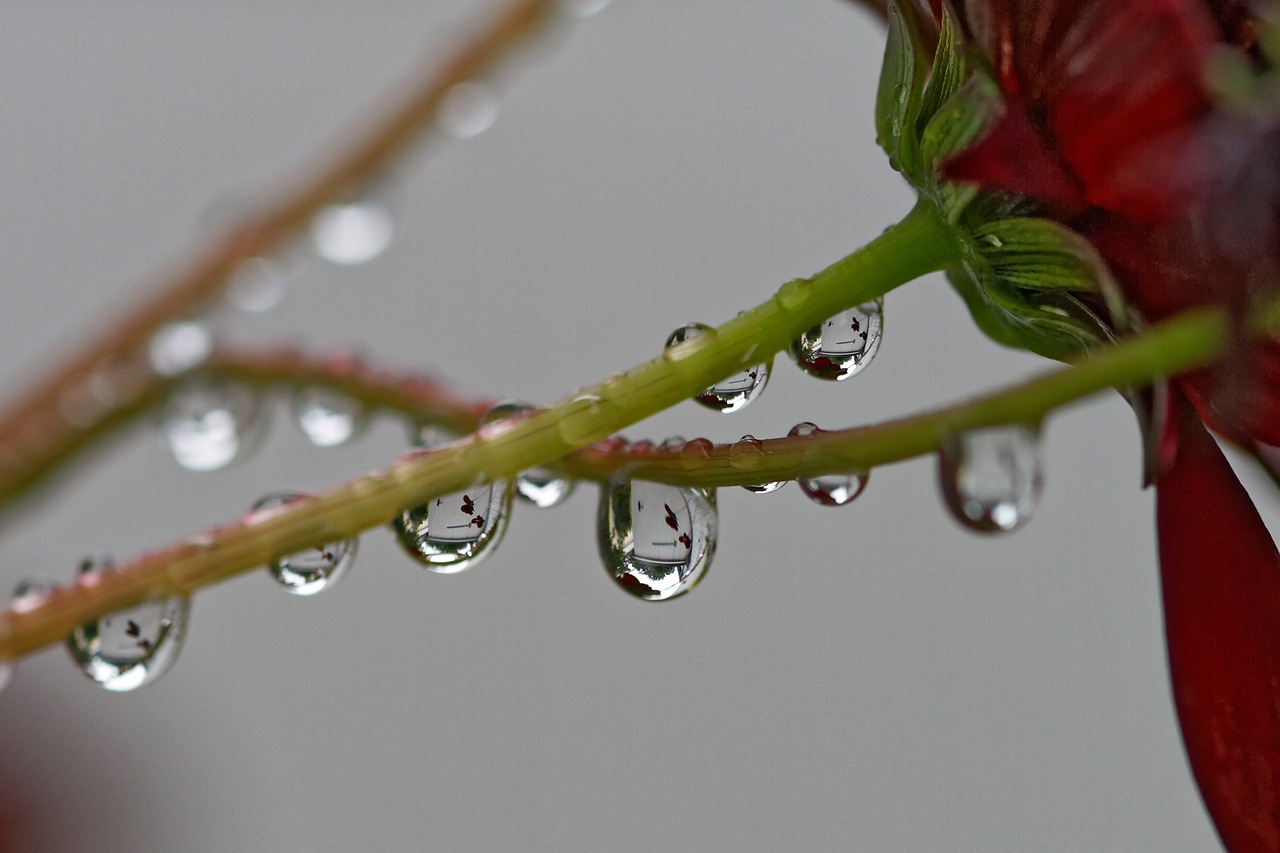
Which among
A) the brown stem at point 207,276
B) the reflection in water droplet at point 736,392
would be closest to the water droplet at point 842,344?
A: the reflection in water droplet at point 736,392

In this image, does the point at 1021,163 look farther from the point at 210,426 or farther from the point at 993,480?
the point at 210,426

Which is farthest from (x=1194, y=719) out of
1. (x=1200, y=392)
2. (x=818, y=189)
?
(x=818, y=189)

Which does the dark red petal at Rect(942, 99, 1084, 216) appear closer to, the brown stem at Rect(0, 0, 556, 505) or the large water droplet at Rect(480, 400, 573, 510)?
the large water droplet at Rect(480, 400, 573, 510)

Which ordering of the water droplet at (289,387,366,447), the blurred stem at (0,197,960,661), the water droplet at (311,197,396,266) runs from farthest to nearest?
the water droplet at (311,197,396,266), the water droplet at (289,387,366,447), the blurred stem at (0,197,960,661)

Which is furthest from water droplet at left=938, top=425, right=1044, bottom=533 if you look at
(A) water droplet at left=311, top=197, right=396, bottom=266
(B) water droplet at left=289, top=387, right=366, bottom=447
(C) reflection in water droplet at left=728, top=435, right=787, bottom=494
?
(A) water droplet at left=311, top=197, right=396, bottom=266

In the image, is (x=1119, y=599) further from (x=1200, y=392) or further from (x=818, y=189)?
(x=1200, y=392)

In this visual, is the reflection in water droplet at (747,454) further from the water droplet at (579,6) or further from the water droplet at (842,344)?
the water droplet at (579,6)

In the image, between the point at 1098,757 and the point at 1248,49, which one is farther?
the point at 1098,757

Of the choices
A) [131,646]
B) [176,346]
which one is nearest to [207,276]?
[176,346]
